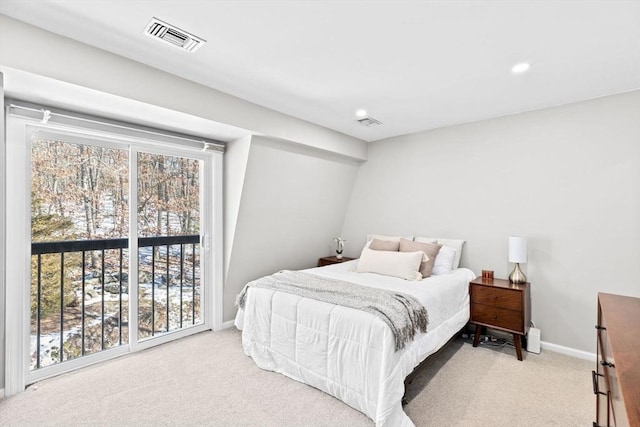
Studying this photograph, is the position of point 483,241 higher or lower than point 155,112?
lower

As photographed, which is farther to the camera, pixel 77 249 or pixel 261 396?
pixel 77 249

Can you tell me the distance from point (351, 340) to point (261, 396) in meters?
0.80

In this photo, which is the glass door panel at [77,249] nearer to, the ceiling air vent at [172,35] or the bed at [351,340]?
the bed at [351,340]

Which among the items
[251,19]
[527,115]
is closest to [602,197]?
[527,115]

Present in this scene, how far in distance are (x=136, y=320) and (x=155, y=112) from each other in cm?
193

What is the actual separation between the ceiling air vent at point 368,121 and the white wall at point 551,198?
0.77 meters

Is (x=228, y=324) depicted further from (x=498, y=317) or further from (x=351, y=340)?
(x=498, y=317)

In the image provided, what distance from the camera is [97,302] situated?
9.27 ft

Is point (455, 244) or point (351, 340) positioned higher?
point (455, 244)

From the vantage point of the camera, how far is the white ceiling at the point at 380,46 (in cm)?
170

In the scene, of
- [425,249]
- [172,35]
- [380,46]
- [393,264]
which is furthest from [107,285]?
[425,249]

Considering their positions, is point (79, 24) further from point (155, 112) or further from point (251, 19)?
point (251, 19)

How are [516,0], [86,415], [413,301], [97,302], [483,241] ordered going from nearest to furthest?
1. [516,0]
2. [86,415]
3. [413,301]
4. [97,302]
5. [483,241]

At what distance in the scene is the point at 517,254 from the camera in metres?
3.07
